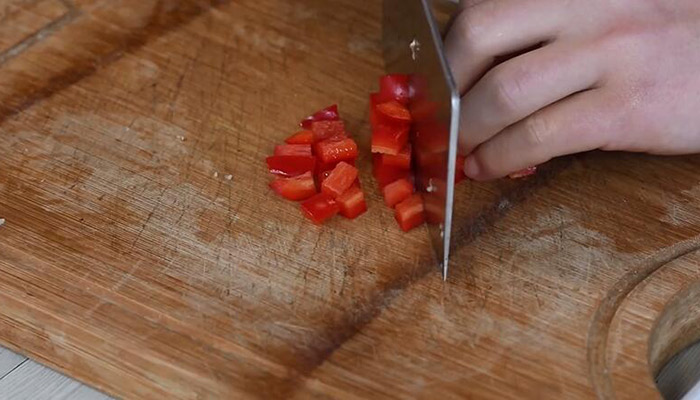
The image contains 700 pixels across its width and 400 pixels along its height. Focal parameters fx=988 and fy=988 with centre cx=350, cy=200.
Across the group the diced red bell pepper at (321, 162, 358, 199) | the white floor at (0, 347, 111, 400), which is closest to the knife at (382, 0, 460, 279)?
the diced red bell pepper at (321, 162, 358, 199)

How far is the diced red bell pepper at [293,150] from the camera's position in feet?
5.32

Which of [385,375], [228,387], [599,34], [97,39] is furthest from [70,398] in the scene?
[599,34]

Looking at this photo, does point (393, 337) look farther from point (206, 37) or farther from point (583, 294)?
point (206, 37)

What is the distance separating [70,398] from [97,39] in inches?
28.1

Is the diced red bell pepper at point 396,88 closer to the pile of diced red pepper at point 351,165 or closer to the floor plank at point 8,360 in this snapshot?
the pile of diced red pepper at point 351,165

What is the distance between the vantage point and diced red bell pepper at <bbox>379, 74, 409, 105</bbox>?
1628mm

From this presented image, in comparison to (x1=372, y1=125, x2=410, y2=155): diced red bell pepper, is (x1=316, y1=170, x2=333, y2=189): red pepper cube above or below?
below

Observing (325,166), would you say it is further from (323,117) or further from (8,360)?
(8,360)

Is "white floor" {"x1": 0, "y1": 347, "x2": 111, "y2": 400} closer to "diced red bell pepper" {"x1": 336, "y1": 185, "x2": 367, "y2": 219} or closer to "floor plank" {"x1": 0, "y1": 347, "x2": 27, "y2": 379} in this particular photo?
"floor plank" {"x1": 0, "y1": 347, "x2": 27, "y2": 379}

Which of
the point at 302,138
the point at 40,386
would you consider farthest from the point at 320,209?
the point at 40,386

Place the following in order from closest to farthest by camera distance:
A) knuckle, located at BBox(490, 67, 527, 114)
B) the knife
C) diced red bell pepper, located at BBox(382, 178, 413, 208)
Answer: the knife → knuckle, located at BBox(490, 67, 527, 114) → diced red bell pepper, located at BBox(382, 178, 413, 208)

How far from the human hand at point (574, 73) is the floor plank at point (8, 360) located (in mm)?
765

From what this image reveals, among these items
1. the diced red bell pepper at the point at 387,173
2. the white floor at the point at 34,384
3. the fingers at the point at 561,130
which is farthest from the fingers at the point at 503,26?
the white floor at the point at 34,384

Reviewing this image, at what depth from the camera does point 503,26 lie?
1499mm
